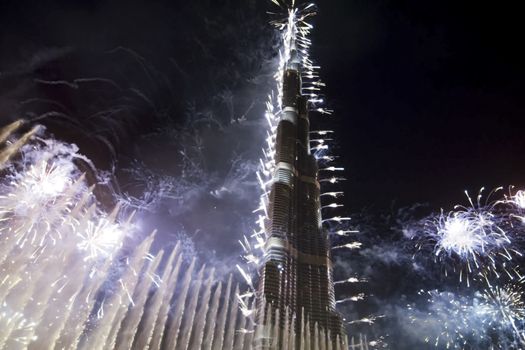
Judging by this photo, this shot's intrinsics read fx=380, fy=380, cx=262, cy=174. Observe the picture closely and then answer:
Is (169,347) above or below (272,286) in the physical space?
below

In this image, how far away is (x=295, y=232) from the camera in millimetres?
144750

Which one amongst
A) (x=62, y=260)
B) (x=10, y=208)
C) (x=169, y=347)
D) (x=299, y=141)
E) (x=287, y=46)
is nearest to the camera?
(x=10, y=208)

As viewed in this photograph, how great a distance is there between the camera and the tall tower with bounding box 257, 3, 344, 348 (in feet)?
400

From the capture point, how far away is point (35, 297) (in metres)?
71.7

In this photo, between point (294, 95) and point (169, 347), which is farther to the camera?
point (294, 95)

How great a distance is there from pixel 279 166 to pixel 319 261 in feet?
128

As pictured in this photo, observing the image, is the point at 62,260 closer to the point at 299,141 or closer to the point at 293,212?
the point at 293,212

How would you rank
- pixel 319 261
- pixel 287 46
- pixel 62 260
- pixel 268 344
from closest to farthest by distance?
1. pixel 62 260
2. pixel 268 344
3. pixel 287 46
4. pixel 319 261

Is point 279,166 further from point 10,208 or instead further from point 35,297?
point 10,208

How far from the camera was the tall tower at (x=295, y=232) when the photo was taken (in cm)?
12179

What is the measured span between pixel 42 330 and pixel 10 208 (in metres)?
36.9

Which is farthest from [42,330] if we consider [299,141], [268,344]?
[299,141]

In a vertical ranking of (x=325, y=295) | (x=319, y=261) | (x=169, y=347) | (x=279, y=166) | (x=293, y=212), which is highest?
(x=279, y=166)

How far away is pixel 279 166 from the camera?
148 metres
